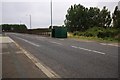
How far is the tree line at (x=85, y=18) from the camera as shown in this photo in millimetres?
107625

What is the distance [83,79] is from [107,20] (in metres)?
104

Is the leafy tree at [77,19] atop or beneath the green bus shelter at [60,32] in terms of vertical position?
atop

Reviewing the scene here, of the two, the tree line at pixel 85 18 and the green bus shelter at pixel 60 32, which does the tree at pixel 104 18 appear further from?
the green bus shelter at pixel 60 32

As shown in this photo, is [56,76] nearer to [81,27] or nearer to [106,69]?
[106,69]

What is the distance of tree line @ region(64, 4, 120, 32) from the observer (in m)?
108

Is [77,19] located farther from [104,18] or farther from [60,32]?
[60,32]

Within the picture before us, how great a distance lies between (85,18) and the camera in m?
109

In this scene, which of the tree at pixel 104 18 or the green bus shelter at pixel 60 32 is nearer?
the green bus shelter at pixel 60 32

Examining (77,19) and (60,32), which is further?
(77,19)

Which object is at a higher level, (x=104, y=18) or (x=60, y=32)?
(x=104, y=18)

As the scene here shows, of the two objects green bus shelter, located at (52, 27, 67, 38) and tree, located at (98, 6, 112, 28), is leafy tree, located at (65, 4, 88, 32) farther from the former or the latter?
green bus shelter, located at (52, 27, 67, 38)

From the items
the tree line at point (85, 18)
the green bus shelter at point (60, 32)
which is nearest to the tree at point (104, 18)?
the tree line at point (85, 18)

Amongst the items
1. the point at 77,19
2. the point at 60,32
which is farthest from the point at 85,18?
the point at 60,32

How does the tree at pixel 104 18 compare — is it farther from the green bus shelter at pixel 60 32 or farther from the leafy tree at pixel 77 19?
the green bus shelter at pixel 60 32
